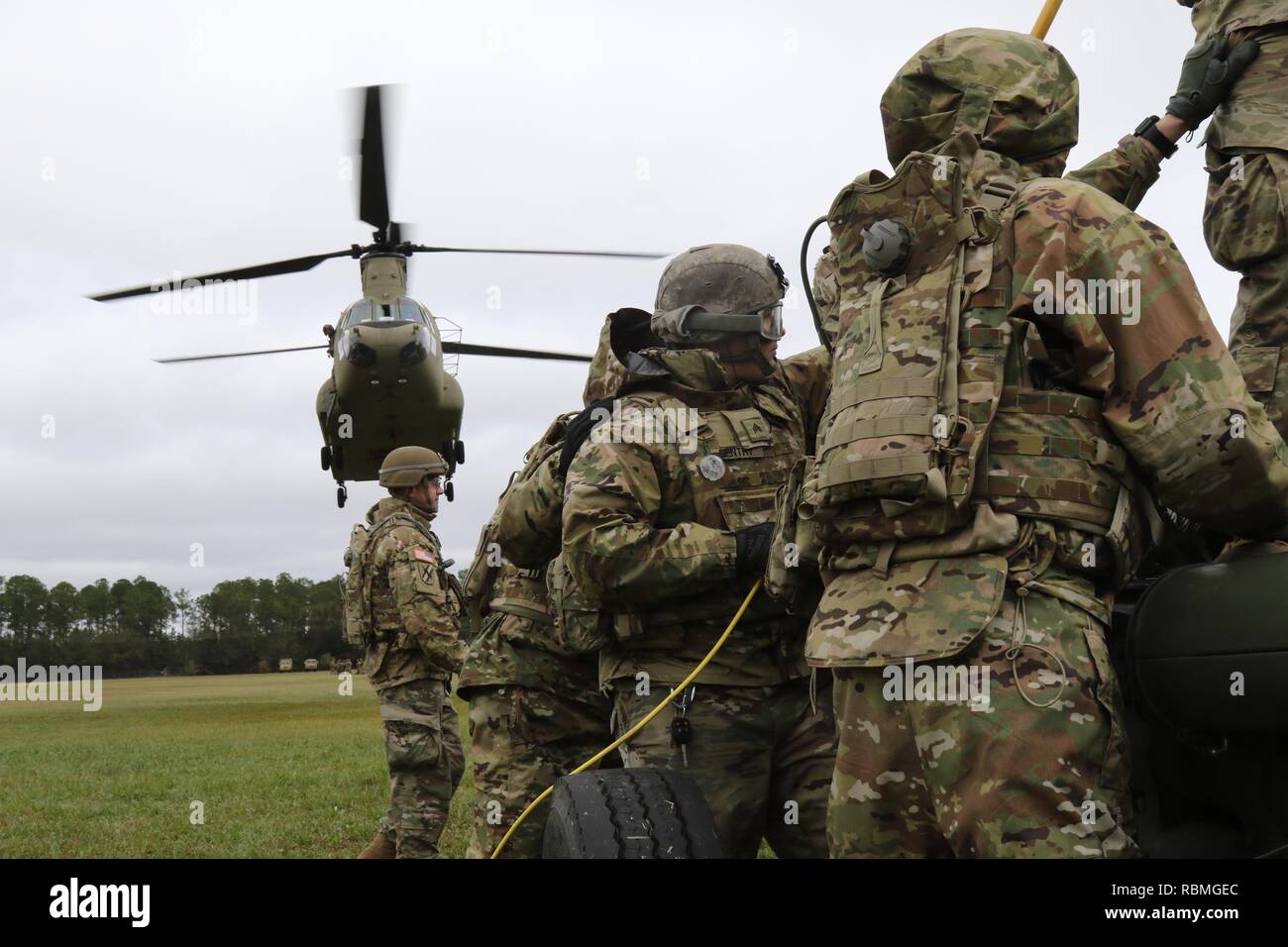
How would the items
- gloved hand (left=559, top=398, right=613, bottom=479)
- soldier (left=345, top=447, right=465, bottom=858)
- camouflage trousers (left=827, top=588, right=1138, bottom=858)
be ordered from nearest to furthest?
camouflage trousers (left=827, top=588, right=1138, bottom=858) < gloved hand (left=559, top=398, right=613, bottom=479) < soldier (left=345, top=447, right=465, bottom=858)

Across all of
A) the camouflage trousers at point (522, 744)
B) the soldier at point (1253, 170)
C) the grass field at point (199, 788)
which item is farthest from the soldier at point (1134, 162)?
the grass field at point (199, 788)

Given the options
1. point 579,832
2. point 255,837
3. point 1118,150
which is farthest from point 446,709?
point 1118,150

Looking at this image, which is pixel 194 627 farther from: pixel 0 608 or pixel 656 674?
pixel 656 674

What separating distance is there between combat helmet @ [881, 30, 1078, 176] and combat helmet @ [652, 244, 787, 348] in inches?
43.3

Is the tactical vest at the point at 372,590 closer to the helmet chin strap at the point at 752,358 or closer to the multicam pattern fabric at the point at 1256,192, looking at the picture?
the helmet chin strap at the point at 752,358

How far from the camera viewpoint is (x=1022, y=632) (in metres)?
3.00

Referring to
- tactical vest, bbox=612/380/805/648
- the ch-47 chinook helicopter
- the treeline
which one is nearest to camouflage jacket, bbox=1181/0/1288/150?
tactical vest, bbox=612/380/805/648

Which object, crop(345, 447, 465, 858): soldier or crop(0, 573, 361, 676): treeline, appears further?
crop(0, 573, 361, 676): treeline

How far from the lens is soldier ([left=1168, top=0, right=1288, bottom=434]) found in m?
4.32

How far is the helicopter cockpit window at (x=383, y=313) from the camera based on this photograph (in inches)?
973

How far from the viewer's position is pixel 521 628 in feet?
20.1

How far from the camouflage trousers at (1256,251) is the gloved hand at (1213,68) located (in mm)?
253

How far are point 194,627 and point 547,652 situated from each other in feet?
223

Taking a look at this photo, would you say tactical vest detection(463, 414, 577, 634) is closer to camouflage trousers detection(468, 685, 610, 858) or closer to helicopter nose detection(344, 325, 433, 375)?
camouflage trousers detection(468, 685, 610, 858)
